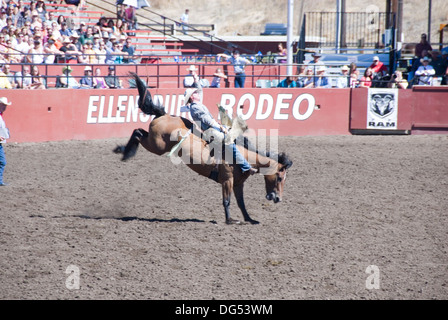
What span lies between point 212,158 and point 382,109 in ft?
33.9

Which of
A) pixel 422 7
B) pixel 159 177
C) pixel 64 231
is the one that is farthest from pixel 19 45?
pixel 422 7

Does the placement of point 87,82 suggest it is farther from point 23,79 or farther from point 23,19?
point 23,19

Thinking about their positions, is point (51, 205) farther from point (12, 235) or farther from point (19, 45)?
point (19, 45)

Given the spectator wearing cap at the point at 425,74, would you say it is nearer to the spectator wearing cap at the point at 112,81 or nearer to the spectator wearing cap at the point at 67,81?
the spectator wearing cap at the point at 112,81

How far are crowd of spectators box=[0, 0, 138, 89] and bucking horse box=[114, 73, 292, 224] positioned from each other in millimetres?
7705

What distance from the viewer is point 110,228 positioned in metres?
8.20

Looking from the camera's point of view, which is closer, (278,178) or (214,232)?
(214,232)

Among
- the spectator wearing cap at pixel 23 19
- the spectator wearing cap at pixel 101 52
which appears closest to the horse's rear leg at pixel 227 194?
the spectator wearing cap at pixel 101 52

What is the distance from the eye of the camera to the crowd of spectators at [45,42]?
54.9 feet

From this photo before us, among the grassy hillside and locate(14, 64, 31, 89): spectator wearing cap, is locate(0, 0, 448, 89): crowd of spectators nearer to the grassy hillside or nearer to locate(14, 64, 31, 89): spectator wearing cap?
locate(14, 64, 31, 89): spectator wearing cap

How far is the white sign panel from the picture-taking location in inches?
682

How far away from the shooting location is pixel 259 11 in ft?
158

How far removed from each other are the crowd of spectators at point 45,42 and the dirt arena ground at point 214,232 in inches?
161

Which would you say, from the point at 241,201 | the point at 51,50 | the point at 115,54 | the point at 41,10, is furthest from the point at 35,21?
the point at 241,201
